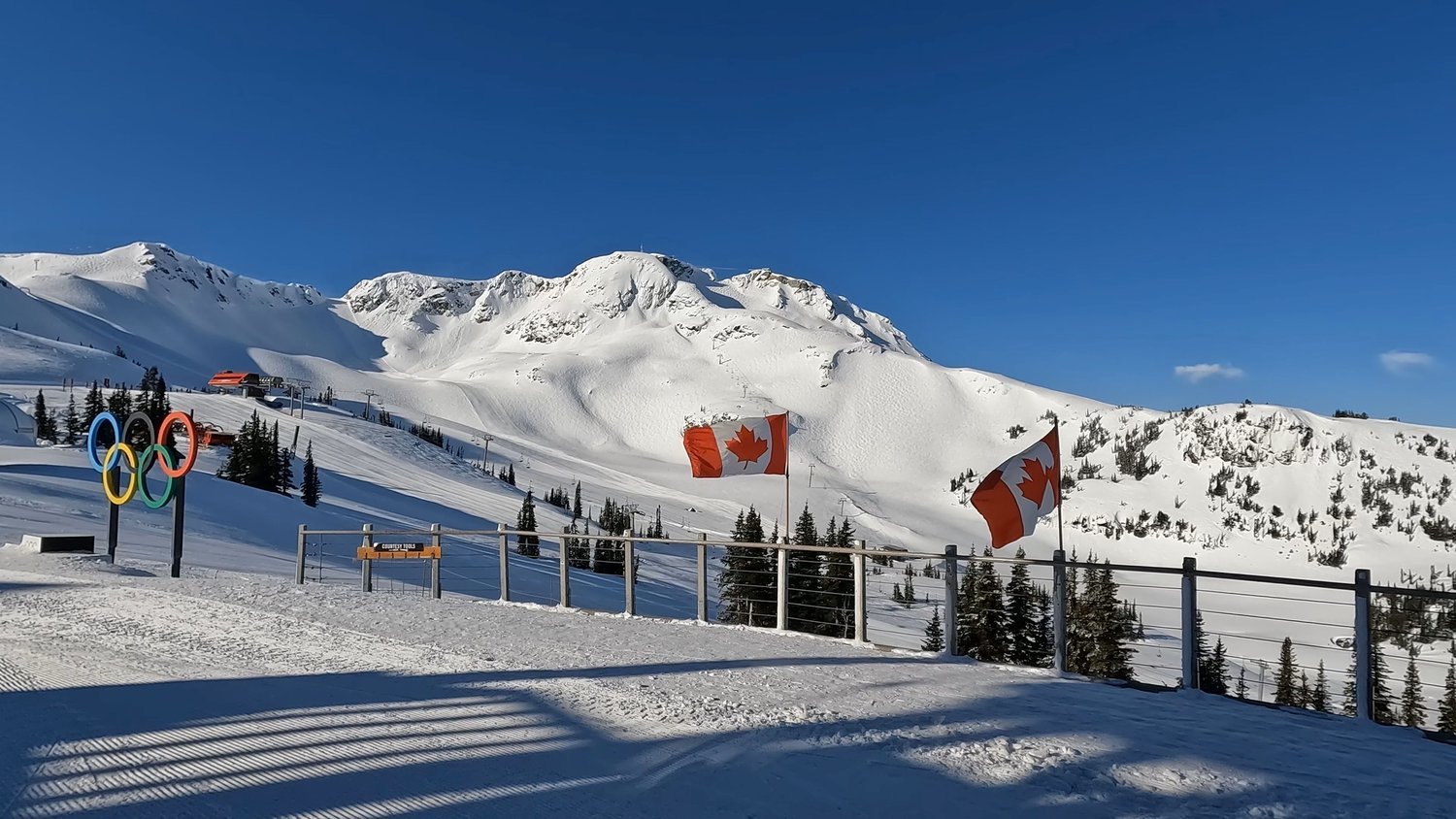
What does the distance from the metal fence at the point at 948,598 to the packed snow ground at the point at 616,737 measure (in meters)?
1.03

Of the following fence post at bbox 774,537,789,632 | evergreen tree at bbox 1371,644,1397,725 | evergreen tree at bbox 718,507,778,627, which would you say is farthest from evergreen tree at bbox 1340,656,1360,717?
evergreen tree at bbox 718,507,778,627

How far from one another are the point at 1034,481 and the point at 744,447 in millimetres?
5424

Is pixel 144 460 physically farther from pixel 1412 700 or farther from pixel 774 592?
pixel 1412 700

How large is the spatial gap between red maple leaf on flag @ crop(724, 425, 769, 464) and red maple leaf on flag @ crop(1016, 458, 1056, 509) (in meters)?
5.02

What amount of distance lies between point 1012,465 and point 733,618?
1643cm

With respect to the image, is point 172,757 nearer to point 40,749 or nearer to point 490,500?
point 40,749

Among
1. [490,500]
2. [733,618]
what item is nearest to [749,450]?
[733,618]

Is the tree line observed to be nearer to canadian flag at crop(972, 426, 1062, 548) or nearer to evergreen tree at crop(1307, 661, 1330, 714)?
canadian flag at crop(972, 426, 1062, 548)

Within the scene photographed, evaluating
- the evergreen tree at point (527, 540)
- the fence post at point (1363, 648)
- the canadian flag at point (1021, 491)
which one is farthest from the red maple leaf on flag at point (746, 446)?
the evergreen tree at point (527, 540)

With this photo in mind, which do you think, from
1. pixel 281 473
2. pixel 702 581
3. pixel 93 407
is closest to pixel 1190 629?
pixel 702 581

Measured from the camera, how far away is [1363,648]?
7.16m

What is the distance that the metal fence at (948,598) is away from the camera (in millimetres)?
8539

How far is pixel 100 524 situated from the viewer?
26.7 m

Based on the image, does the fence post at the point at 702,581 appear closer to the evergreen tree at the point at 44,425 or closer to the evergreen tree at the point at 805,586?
the evergreen tree at the point at 805,586
